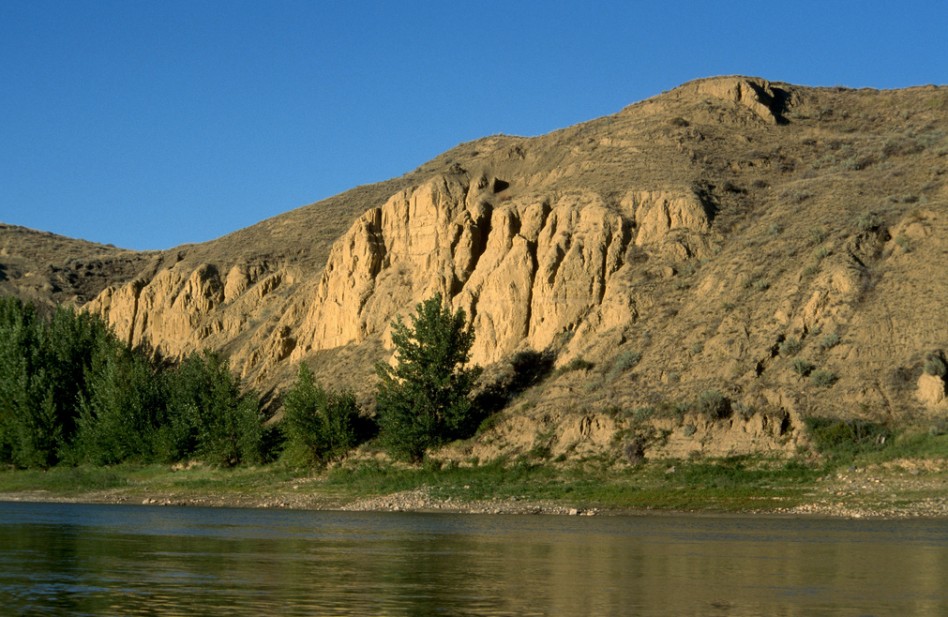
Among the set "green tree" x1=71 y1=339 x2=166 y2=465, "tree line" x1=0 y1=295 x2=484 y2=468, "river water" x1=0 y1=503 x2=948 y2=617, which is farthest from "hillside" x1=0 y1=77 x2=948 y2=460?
"river water" x1=0 y1=503 x2=948 y2=617

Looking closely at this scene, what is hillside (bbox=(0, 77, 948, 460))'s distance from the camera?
55.8 meters

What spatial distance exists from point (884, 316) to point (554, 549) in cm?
2941

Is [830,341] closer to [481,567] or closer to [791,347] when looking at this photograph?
[791,347]

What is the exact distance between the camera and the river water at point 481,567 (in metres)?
22.4

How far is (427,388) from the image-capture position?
64.0 meters

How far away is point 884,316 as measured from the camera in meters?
56.3

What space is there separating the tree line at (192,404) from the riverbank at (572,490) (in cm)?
228

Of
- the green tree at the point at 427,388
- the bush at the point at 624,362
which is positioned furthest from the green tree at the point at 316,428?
the bush at the point at 624,362

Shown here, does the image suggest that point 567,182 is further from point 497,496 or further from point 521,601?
point 521,601

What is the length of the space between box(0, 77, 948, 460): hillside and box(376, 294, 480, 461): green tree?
6.98ft

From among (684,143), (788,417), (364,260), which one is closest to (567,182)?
(684,143)

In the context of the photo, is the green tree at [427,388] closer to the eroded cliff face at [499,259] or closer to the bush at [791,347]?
the eroded cliff face at [499,259]

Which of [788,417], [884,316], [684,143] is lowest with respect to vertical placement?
[788,417]

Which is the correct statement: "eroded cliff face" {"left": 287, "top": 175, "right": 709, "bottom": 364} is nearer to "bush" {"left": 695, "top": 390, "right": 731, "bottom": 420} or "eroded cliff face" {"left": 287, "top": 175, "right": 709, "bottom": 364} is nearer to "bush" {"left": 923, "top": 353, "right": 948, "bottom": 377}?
"bush" {"left": 695, "top": 390, "right": 731, "bottom": 420}
